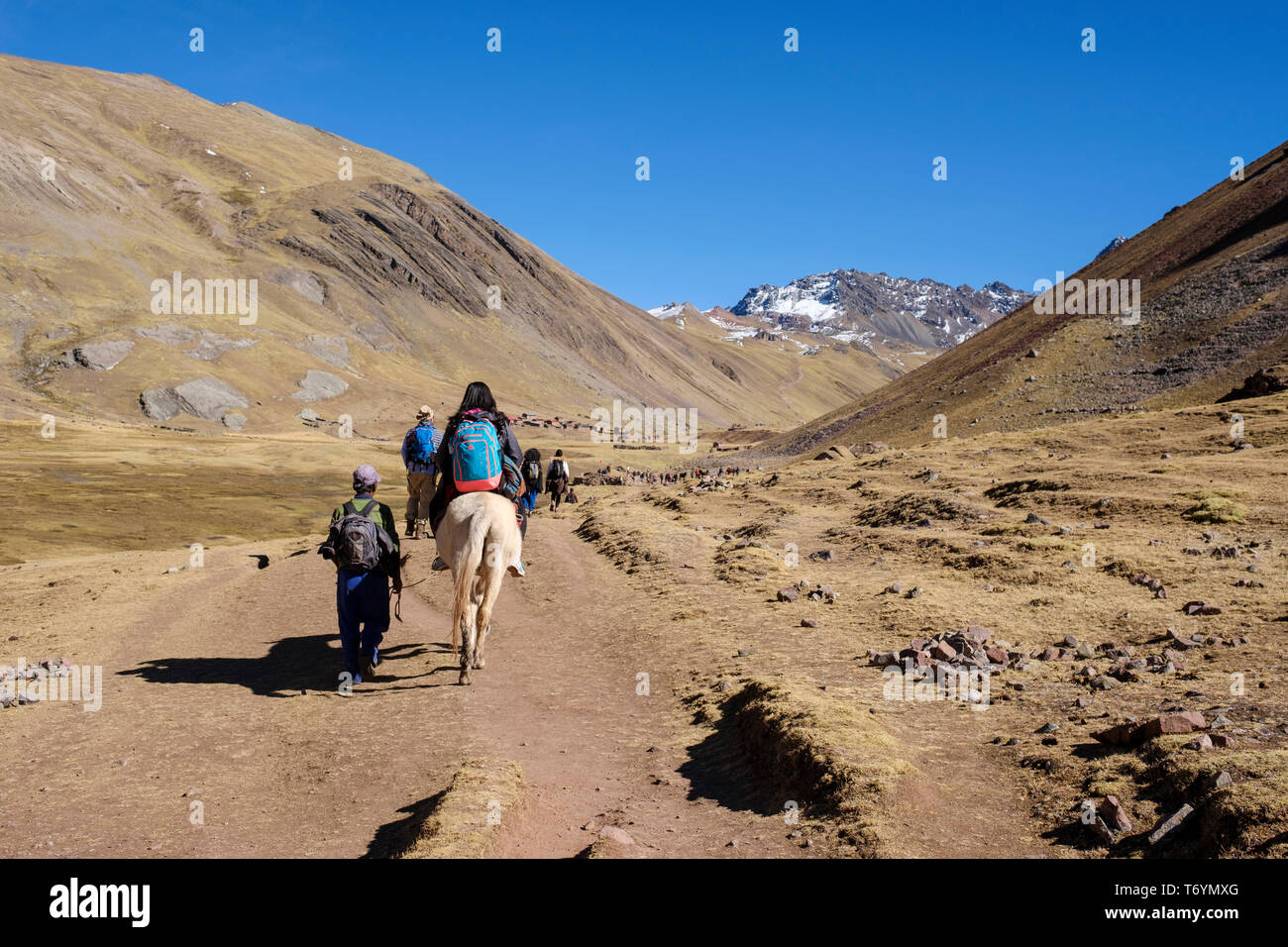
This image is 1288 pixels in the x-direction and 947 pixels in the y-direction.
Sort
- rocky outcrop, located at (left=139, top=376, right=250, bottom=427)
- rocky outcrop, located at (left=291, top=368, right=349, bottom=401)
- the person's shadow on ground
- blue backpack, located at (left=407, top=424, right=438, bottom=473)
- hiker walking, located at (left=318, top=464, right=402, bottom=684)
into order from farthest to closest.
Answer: rocky outcrop, located at (left=291, top=368, right=349, bottom=401), rocky outcrop, located at (left=139, top=376, right=250, bottom=427), blue backpack, located at (left=407, top=424, right=438, bottom=473), the person's shadow on ground, hiker walking, located at (left=318, top=464, right=402, bottom=684)

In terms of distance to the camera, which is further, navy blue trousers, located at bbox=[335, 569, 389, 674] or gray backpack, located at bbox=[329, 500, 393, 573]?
navy blue trousers, located at bbox=[335, 569, 389, 674]

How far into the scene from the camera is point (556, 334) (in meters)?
169

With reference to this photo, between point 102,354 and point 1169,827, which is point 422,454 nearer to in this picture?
point 1169,827

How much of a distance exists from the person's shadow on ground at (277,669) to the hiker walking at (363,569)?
15.5 inches

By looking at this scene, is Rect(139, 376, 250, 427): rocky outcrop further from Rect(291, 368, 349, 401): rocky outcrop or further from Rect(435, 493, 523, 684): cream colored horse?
Rect(435, 493, 523, 684): cream colored horse

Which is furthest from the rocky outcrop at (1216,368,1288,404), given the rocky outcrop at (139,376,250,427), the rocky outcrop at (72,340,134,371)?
the rocky outcrop at (72,340,134,371)

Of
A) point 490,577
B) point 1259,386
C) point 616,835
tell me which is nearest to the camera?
point 616,835

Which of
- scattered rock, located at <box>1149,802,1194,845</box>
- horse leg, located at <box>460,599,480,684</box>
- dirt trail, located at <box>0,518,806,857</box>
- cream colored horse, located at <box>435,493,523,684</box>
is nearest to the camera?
scattered rock, located at <box>1149,802,1194,845</box>

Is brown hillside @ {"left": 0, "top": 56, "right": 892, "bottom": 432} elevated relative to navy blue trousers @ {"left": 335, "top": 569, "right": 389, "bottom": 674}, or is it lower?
elevated

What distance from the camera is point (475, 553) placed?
32.6 feet

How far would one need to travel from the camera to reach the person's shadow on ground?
34.6 ft

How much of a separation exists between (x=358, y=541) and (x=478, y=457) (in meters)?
1.74

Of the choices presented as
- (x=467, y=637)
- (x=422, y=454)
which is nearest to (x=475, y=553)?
(x=467, y=637)
